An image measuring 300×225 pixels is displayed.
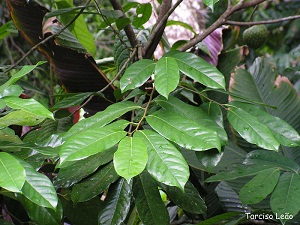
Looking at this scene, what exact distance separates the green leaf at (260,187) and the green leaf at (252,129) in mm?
142

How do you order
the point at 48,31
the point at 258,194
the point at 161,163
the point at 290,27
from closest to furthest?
the point at 161,163, the point at 258,194, the point at 48,31, the point at 290,27

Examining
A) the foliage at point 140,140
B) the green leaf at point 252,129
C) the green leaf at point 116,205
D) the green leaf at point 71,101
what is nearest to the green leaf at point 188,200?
the foliage at point 140,140

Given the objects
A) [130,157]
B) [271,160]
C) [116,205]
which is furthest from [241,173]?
[130,157]

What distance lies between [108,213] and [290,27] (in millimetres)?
4555

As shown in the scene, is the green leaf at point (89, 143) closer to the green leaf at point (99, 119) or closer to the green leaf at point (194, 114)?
the green leaf at point (99, 119)

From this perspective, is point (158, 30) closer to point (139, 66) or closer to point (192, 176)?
point (139, 66)

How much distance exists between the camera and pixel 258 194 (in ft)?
2.99

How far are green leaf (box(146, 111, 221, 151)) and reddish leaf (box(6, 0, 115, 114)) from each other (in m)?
0.55

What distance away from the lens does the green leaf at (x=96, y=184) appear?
0.94 meters

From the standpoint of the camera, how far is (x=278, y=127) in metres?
0.94

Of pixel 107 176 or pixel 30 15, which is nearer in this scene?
pixel 107 176

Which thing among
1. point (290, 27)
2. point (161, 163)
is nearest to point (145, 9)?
point (161, 163)

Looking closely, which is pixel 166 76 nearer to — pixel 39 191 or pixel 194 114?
pixel 194 114

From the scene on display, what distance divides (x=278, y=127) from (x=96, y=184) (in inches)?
16.8
